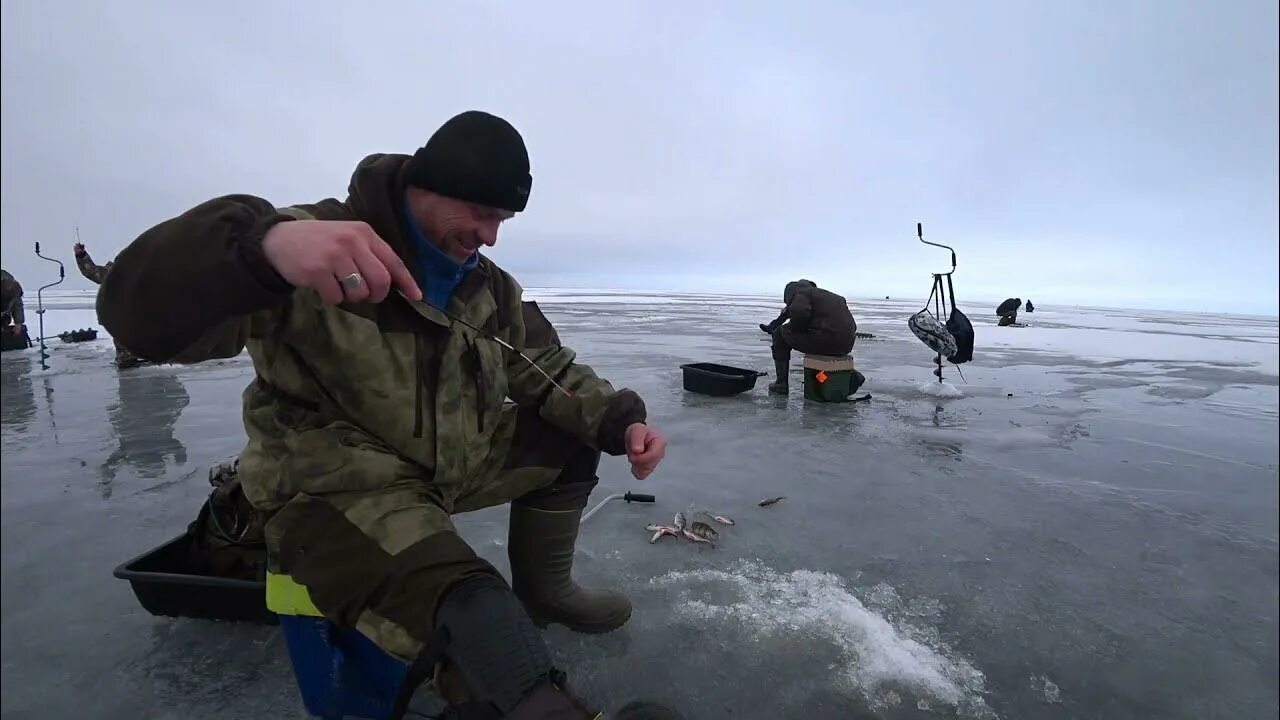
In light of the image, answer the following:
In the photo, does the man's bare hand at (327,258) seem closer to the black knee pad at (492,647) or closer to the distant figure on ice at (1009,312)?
the black knee pad at (492,647)

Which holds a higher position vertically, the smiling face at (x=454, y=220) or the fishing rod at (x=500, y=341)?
the smiling face at (x=454, y=220)

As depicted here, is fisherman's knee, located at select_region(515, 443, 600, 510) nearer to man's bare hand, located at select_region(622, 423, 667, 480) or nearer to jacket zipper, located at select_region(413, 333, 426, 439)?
man's bare hand, located at select_region(622, 423, 667, 480)

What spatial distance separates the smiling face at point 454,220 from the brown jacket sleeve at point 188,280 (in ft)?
1.75

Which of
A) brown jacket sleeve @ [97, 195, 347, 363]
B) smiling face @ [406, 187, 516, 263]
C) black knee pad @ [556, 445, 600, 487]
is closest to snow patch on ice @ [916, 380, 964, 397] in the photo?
black knee pad @ [556, 445, 600, 487]

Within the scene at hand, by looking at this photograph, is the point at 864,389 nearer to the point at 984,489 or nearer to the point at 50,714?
the point at 984,489

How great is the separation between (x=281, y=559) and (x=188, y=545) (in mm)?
1259

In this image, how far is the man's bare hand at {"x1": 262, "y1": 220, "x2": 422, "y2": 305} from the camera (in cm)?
124

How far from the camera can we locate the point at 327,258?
4.10 ft

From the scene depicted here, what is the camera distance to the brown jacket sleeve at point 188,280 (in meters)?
1.25

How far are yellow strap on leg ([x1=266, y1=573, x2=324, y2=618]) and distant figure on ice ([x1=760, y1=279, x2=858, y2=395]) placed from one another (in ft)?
19.6

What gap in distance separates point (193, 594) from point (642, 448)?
5.54 ft

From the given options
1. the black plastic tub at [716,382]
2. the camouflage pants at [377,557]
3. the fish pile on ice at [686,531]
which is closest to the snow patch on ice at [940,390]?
the black plastic tub at [716,382]

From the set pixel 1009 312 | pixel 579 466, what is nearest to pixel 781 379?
pixel 579 466

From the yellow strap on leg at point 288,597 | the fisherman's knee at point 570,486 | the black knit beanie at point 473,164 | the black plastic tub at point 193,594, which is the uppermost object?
the black knit beanie at point 473,164
